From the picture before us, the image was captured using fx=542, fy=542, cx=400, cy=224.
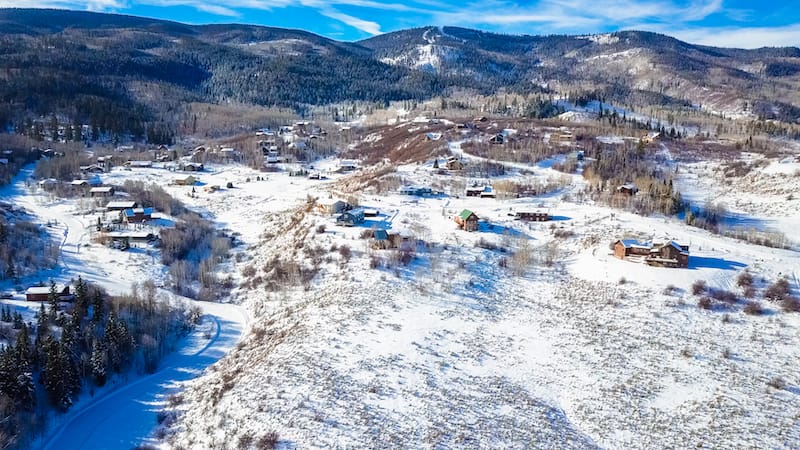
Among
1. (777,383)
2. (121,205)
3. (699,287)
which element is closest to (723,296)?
(699,287)

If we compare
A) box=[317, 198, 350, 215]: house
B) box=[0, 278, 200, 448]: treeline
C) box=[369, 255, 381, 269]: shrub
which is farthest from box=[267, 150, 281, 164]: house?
box=[369, 255, 381, 269]: shrub

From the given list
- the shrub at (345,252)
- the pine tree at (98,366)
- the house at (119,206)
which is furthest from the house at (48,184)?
the pine tree at (98,366)

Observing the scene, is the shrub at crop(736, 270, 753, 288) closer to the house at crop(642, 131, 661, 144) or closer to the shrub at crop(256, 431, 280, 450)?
the shrub at crop(256, 431, 280, 450)

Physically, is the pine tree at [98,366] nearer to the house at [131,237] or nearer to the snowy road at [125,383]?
the snowy road at [125,383]

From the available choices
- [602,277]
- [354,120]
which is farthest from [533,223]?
[354,120]

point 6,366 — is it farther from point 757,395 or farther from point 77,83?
point 77,83

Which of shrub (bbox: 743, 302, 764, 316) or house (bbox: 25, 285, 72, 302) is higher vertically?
shrub (bbox: 743, 302, 764, 316)

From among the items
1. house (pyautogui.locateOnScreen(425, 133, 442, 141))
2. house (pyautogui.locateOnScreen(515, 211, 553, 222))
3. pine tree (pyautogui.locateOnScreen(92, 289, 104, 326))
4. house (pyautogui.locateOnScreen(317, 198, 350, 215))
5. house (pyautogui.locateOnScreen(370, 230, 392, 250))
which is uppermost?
house (pyautogui.locateOnScreen(425, 133, 442, 141))

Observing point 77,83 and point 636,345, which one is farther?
point 77,83
